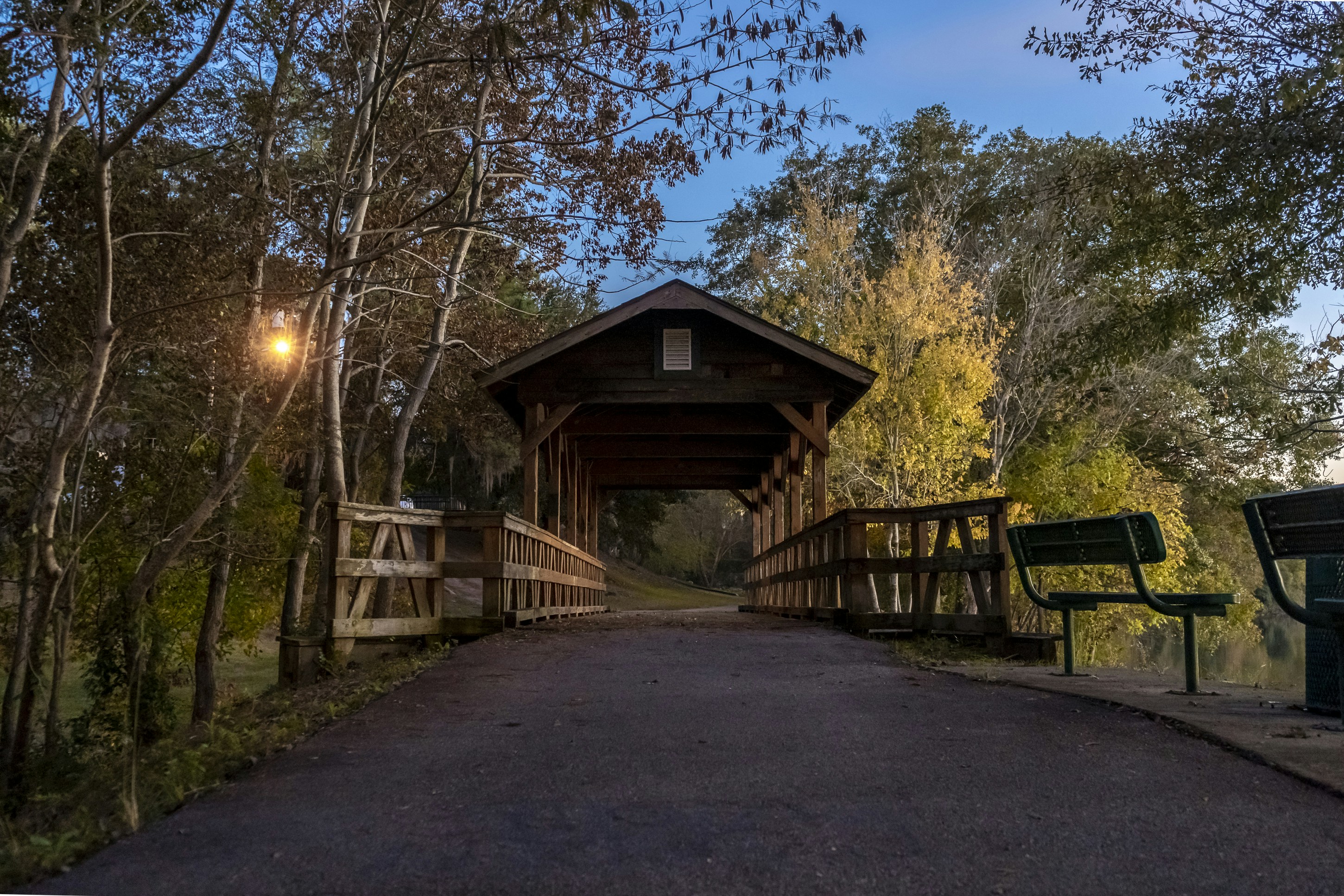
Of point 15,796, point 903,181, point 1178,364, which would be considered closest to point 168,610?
point 15,796

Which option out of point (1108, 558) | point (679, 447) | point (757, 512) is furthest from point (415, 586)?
point (757, 512)

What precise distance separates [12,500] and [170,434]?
1983 millimetres

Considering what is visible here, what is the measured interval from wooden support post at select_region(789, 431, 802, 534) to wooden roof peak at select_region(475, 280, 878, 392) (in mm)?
2198

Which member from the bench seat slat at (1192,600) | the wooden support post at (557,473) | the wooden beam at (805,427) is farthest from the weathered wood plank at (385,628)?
the wooden support post at (557,473)

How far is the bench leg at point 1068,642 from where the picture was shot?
22.9ft

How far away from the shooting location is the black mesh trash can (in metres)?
4.98

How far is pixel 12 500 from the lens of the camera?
43.3ft

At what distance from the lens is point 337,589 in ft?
26.7

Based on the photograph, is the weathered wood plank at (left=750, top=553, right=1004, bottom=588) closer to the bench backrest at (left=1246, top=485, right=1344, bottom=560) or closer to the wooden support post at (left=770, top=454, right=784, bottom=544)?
the bench backrest at (left=1246, top=485, right=1344, bottom=560)

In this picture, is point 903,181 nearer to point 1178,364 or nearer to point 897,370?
point 1178,364

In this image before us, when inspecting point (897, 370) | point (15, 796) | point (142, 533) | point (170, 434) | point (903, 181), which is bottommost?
point (15, 796)

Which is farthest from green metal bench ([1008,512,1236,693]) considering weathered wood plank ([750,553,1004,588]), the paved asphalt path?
weathered wood plank ([750,553,1004,588])

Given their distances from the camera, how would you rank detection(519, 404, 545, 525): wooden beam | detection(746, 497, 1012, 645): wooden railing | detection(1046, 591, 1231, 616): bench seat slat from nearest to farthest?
1. detection(1046, 591, 1231, 616): bench seat slat
2. detection(746, 497, 1012, 645): wooden railing
3. detection(519, 404, 545, 525): wooden beam

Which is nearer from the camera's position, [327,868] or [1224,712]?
[327,868]
